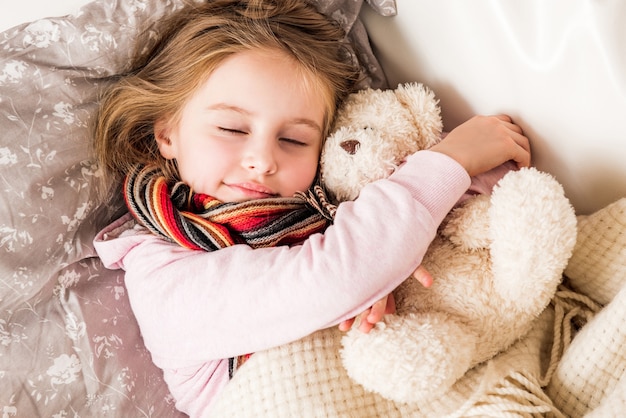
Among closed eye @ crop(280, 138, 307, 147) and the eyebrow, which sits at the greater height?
the eyebrow

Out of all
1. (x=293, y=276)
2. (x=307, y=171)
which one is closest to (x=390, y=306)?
(x=293, y=276)

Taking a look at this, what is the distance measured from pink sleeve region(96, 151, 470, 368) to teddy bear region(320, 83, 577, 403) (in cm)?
6

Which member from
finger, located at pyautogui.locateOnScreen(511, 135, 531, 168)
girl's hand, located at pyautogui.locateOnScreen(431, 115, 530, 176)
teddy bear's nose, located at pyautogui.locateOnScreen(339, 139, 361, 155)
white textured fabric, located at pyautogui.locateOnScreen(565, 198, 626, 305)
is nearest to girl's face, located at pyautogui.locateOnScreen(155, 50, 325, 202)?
teddy bear's nose, located at pyautogui.locateOnScreen(339, 139, 361, 155)

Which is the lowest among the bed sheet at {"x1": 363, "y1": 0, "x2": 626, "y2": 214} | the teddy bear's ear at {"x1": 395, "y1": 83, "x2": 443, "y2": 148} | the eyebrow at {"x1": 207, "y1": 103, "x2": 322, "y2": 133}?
the eyebrow at {"x1": 207, "y1": 103, "x2": 322, "y2": 133}

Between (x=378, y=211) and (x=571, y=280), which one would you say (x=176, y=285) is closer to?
(x=378, y=211)

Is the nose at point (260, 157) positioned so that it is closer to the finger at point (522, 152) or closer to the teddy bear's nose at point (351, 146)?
the teddy bear's nose at point (351, 146)

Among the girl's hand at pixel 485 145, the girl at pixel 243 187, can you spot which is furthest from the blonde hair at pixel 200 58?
the girl's hand at pixel 485 145

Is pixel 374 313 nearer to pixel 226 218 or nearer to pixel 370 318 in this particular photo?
pixel 370 318

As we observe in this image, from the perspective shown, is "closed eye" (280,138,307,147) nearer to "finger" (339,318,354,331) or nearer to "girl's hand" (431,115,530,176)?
"girl's hand" (431,115,530,176)

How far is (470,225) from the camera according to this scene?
92 cm

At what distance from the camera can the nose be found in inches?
39.4

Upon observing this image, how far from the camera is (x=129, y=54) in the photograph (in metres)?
Answer: 1.10

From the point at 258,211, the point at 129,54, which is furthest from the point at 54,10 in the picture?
the point at 258,211

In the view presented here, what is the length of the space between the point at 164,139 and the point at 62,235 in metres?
0.27
